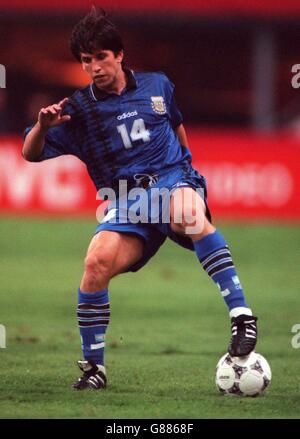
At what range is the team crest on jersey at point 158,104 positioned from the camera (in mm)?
7477

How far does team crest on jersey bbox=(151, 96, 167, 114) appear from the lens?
7.48 m

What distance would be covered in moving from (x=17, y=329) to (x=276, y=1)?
13.8 meters

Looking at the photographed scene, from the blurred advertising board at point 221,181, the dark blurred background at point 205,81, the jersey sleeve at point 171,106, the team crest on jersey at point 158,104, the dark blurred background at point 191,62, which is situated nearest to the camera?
the team crest on jersey at point 158,104

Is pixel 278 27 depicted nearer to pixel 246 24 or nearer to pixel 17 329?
pixel 246 24

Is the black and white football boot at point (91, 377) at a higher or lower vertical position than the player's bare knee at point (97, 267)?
lower

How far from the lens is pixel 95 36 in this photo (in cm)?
714

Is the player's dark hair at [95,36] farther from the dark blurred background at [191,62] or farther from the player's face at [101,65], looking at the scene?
the dark blurred background at [191,62]

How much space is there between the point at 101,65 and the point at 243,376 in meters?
1.99

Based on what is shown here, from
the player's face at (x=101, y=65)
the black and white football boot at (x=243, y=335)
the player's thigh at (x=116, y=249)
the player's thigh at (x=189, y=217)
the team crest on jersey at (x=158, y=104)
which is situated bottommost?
the black and white football boot at (x=243, y=335)

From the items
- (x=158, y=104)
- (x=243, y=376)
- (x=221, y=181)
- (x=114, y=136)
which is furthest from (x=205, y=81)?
(x=243, y=376)

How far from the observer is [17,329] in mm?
10141

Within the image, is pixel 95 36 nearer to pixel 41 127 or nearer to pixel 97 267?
pixel 41 127

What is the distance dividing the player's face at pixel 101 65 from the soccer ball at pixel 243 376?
1.79m

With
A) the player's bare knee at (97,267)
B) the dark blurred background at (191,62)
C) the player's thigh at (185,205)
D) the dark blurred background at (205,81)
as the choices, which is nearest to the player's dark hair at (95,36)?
the player's thigh at (185,205)
